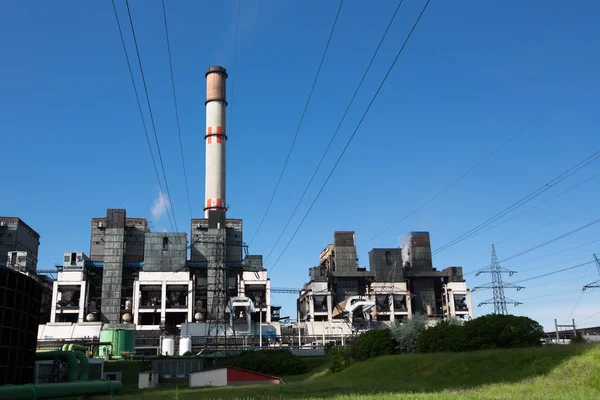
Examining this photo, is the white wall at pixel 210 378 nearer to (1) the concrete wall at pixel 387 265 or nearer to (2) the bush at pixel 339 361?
(2) the bush at pixel 339 361

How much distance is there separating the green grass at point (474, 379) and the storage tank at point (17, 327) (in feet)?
33.2

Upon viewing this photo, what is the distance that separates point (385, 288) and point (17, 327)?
314ft

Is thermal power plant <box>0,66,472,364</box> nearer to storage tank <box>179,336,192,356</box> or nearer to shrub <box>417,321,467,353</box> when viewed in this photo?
storage tank <box>179,336,192,356</box>

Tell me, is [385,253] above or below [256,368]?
above

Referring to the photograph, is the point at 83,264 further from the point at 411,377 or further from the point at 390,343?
the point at 411,377

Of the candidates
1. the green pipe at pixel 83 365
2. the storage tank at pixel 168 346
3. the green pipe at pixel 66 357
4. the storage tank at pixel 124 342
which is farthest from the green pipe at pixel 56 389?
the storage tank at pixel 168 346

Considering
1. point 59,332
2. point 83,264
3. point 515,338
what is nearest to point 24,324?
point 515,338

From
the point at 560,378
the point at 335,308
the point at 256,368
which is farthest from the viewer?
the point at 335,308

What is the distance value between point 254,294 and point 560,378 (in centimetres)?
9725

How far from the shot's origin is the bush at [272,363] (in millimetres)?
66812

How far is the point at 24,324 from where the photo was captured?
4594cm

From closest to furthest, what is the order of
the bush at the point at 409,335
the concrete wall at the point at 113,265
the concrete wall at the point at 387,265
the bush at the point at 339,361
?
1. the bush at the point at 409,335
2. the bush at the point at 339,361
3. the concrete wall at the point at 113,265
4. the concrete wall at the point at 387,265

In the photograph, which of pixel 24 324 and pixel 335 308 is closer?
pixel 24 324

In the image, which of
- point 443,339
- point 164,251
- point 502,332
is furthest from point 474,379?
point 164,251
